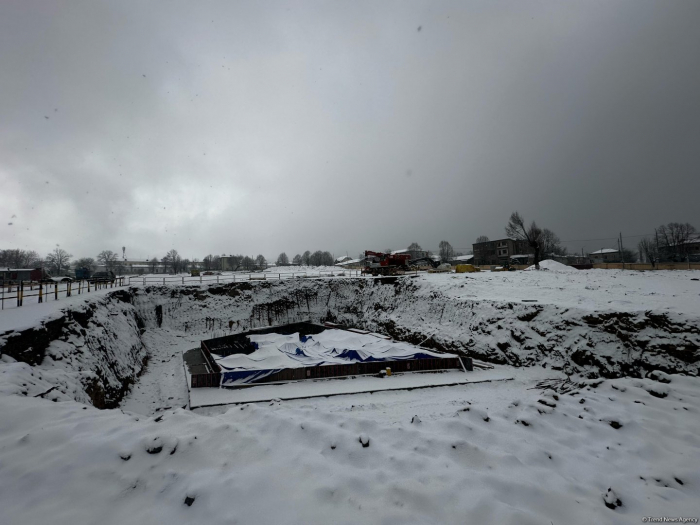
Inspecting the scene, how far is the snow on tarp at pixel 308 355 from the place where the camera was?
45.3 ft

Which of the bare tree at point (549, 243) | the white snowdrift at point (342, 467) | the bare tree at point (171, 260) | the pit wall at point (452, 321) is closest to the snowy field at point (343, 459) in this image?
the white snowdrift at point (342, 467)

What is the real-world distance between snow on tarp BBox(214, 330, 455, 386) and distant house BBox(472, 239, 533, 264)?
65.0 m

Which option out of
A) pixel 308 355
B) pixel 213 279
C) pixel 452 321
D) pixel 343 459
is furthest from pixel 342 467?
pixel 213 279

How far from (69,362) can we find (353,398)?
9837mm

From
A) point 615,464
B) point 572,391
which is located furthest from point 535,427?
point 572,391

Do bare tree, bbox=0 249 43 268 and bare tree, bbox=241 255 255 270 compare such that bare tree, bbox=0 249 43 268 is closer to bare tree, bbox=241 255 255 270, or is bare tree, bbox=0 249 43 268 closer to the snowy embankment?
bare tree, bbox=241 255 255 270

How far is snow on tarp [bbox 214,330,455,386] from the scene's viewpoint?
13812 mm

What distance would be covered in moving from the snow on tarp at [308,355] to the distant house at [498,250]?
65.0 meters

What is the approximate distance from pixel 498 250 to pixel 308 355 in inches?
2874

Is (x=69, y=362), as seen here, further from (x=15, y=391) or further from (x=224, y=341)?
(x=224, y=341)

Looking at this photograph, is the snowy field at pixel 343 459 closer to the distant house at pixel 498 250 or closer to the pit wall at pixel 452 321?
the pit wall at pixel 452 321

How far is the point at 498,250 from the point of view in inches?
2977

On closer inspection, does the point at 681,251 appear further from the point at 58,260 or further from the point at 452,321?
the point at 58,260

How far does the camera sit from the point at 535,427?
5195mm
